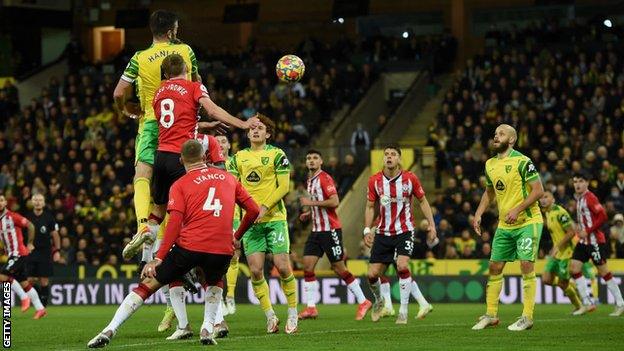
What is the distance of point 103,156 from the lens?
32938 mm

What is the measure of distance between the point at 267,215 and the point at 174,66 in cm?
303

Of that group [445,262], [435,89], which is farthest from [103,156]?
[445,262]

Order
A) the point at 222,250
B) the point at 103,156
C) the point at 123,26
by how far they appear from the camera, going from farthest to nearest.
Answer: the point at 123,26 → the point at 103,156 → the point at 222,250

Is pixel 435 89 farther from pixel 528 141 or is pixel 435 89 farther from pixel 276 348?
pixel 276 348

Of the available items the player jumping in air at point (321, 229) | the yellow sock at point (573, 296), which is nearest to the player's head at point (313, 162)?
the player jumping in air at point (321, 229)

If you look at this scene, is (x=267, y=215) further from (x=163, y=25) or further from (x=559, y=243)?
(x=559, y=243)

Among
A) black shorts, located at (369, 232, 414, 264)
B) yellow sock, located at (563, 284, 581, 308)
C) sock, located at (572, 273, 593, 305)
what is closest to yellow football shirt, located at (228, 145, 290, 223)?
black shorts, located at (369, 232, 414, 264)

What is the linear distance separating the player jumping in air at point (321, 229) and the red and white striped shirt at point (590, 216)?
3.53 m

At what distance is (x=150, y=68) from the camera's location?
13.0 meters

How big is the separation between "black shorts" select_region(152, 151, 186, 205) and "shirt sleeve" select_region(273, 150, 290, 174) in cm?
233

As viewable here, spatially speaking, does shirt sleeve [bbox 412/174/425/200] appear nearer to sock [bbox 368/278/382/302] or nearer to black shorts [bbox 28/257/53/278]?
sock [bbox 368/278/382/302]

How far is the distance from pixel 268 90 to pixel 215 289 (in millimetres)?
23036

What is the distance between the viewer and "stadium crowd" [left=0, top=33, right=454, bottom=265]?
2964 centimetres

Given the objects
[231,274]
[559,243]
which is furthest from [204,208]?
[559,243]
